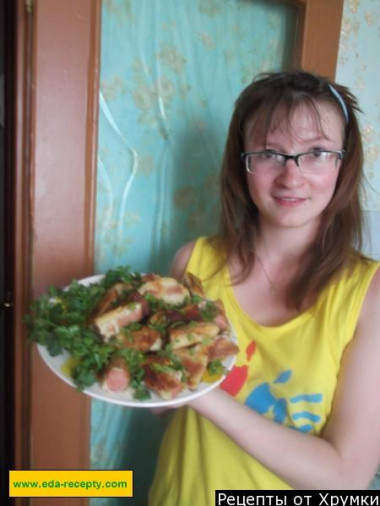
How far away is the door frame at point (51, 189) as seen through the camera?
32.8 inches

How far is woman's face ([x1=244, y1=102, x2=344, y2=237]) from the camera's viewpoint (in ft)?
2.43

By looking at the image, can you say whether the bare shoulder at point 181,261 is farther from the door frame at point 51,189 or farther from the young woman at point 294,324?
the door frame at point 51,189

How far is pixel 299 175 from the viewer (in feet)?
2.39

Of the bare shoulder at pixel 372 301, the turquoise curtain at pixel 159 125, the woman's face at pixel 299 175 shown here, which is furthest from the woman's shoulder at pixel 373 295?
the turquoise curtain at pixel 159 125

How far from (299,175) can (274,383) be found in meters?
0.37

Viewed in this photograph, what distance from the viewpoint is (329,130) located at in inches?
29.7

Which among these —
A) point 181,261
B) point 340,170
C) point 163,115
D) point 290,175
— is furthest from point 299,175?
point 163,115

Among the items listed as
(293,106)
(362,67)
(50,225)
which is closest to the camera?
(293,106)

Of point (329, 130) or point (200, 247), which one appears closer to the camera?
point (329, 130)

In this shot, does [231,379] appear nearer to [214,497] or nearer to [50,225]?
[214,497]

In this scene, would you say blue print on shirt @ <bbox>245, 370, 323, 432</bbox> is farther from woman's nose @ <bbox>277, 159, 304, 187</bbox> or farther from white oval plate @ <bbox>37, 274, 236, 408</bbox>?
woman's nose @ <bbox>277, 159, 304, 187</bbox>

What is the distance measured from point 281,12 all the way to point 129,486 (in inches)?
54.1

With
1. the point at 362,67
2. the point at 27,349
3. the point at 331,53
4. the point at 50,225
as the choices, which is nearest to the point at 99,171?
the point at 50,225

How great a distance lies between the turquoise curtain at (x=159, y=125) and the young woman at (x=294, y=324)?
0.76ft
